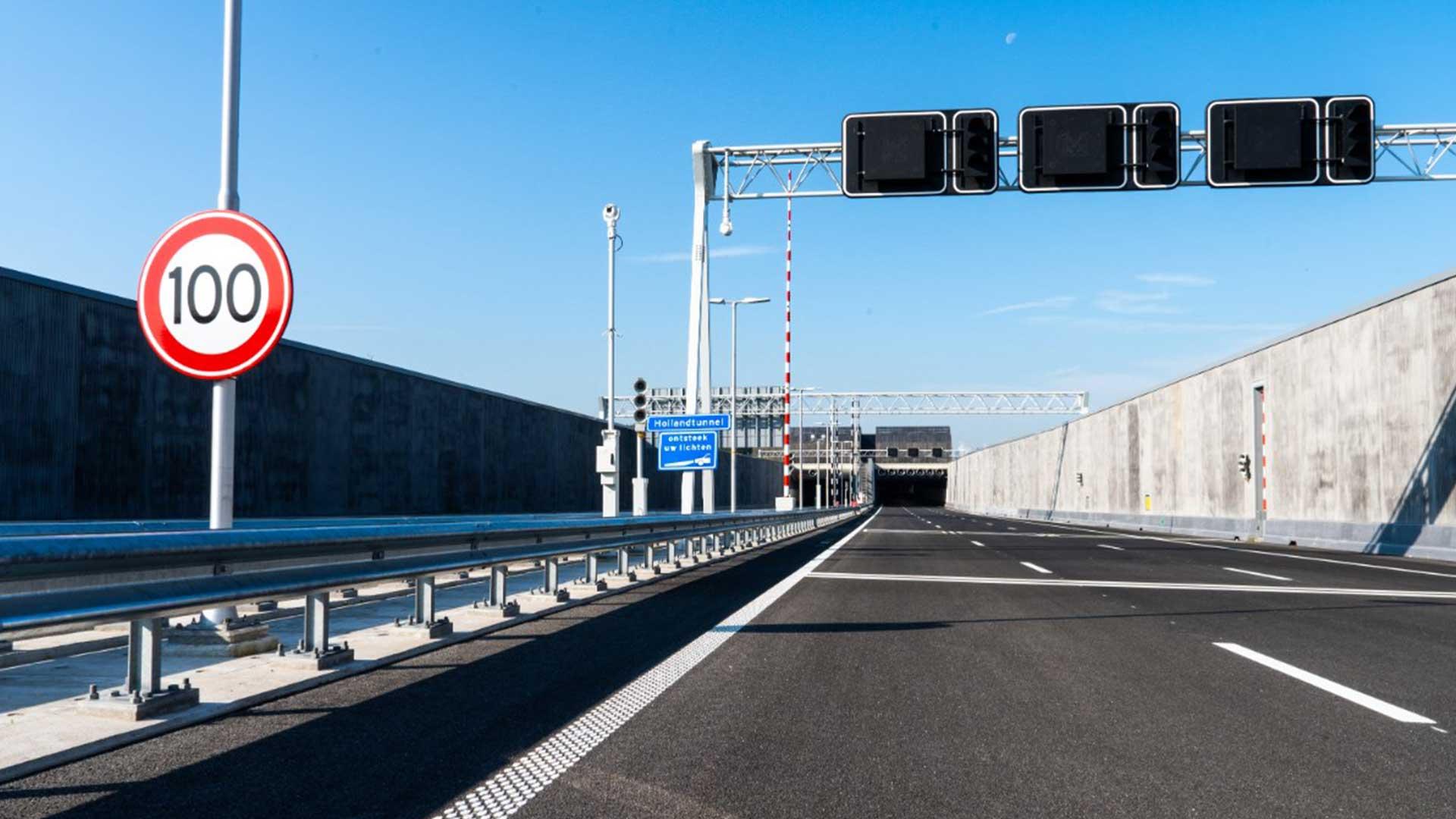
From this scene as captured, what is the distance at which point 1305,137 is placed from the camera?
18.7m

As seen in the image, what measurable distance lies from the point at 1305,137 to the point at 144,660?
61.5ft

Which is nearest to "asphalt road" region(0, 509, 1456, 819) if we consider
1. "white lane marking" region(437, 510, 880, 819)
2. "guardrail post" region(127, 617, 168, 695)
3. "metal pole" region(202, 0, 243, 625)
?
"white lane marking" region(437, 510, 880, 819)

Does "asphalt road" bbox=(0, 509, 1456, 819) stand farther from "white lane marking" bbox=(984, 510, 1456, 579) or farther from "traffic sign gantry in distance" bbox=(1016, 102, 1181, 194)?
"traffic sign gantry in distance" bbox=(1016, 102, 1181, 194)

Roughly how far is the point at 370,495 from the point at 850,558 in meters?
7.89

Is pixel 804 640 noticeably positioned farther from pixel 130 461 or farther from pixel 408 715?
pixel 130 461

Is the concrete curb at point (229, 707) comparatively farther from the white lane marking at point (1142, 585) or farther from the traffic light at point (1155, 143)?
the traffic light at point (1155, 143)

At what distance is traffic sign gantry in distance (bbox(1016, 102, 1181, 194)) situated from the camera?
1900 cm

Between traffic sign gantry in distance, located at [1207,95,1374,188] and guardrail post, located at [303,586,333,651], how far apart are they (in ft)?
55.5

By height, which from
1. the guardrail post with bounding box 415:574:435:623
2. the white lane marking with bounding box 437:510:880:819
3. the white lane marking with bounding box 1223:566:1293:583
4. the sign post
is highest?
the sign post

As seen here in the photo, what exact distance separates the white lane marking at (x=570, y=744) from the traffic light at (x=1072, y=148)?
526 inches

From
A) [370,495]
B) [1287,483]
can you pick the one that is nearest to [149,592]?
[370,495]

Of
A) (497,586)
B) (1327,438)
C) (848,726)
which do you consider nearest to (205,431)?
(497,586)

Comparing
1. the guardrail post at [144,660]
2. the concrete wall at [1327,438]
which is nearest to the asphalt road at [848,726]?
the guardrail post at [144,660]

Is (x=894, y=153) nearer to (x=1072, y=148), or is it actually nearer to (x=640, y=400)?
(x=1072, y=148)
